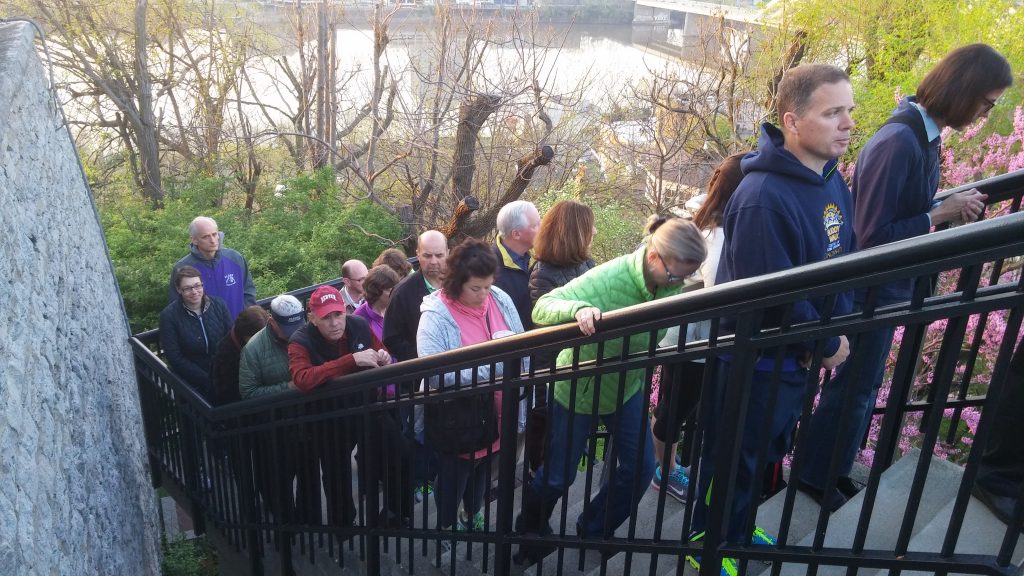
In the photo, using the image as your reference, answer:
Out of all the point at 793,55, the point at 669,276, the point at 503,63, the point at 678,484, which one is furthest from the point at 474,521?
the point at 503,63

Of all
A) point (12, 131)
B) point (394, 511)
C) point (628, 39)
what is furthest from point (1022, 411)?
point (628, 39)

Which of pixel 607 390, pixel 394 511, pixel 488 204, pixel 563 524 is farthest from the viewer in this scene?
pixel 488 204

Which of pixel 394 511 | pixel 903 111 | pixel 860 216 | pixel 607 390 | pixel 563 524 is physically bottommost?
pixel 394 511

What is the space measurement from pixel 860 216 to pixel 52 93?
4352 millimetres

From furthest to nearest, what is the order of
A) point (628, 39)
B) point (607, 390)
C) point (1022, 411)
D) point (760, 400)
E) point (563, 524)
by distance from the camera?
point (628, 39)
point (607, 390)
point (563, 524)
point (760, 400)
point (1022, 411)

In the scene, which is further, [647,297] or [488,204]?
[488,204]

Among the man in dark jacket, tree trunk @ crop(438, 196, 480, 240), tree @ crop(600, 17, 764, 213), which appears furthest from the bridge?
the man in dark jacket

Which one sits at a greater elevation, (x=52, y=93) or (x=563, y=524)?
(x=52, y=93)

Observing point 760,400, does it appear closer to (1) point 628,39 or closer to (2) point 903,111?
(2) point 903,111

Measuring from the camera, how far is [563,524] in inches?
103

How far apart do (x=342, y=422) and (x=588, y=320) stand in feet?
5.72

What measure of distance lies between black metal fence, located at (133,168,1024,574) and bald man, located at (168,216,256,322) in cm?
98

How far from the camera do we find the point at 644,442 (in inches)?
89.4

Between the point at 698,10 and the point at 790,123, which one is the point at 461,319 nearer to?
the point at 790,123
